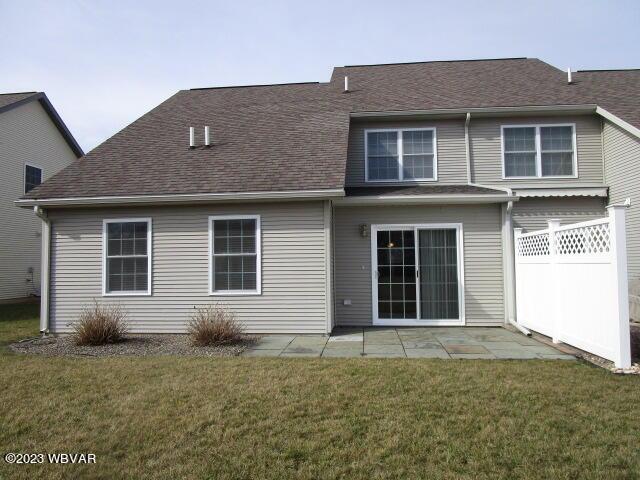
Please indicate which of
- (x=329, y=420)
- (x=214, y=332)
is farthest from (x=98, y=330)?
(x=329, y=420)

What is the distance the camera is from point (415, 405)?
4.56 metres

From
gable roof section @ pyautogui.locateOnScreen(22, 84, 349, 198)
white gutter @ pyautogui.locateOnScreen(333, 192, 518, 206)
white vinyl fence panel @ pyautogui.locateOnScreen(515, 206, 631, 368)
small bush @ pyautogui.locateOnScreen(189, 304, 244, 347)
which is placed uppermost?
gable roof section @ pyautogui.locateOnScreen(22, 84, 349, 198)

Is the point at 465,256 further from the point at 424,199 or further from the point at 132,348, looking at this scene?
the point at 132,348

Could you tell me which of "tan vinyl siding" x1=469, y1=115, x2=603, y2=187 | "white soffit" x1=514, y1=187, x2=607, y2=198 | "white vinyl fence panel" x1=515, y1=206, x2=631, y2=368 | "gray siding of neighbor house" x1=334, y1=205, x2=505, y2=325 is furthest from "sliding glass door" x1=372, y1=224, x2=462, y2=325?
"tan vinyl siding" x1=469, y1=115, x2=603, y2=187

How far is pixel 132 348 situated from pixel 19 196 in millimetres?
12511

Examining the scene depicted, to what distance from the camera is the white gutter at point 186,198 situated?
849 cm

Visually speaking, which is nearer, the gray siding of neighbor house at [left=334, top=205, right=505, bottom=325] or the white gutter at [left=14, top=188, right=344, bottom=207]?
the white gutter at [left=14, top=188, right=344, bottom=207]

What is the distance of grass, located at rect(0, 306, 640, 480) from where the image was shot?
3.40 metres

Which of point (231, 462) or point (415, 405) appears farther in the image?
point (415, 405)

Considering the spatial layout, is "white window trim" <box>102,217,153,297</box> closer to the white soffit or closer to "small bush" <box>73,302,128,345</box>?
"small bush" <box>73,302,128,345</box>

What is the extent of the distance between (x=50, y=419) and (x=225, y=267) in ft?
16.3

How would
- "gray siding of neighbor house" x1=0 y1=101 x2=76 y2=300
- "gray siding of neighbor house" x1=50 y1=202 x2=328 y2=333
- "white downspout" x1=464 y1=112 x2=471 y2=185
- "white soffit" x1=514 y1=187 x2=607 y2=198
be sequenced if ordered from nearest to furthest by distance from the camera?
"gray siding of neighbor house" x1=50 y1=202 x2=328 y2=333
"white soffit" x1=514 y1=187 x2=607 y2=198
"white downspout" x1=464 y1=112 x2=471 y2=185
"gray siding of neighbor house" x1=0 y1=101 x2=76 y2=300

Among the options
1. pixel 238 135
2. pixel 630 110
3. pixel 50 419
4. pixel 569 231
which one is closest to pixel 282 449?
pixel 50 419

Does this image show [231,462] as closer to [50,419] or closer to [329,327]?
[50,419]
